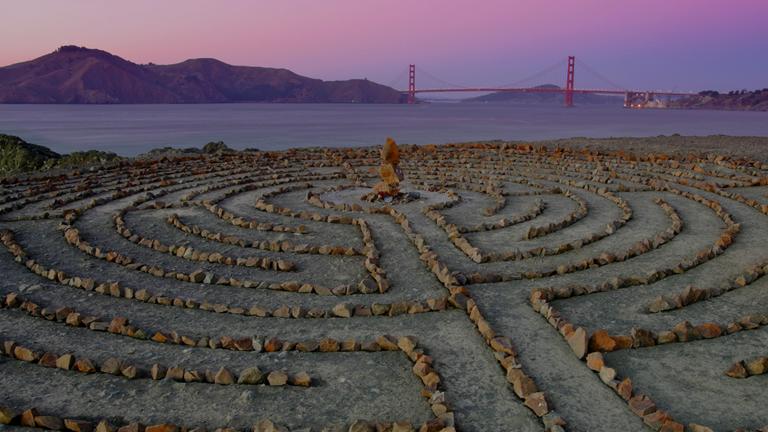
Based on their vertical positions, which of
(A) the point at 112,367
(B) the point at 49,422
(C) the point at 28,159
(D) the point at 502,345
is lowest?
(B) the point at 49,422

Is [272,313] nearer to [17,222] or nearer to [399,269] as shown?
[399,269]

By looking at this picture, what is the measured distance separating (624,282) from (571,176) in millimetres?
10136

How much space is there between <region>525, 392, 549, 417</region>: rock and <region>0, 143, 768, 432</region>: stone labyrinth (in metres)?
0.01

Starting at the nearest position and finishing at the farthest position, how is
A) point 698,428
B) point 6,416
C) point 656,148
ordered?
point 698,428, point 6,416, point 656,148

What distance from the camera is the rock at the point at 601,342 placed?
6.83m

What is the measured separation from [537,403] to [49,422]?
14.2ft

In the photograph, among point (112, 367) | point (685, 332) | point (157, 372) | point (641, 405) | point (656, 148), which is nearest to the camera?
point (641, 405)

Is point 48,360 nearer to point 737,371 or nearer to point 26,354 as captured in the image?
point 26,354

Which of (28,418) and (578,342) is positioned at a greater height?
(578,342)

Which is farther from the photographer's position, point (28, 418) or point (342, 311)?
point (342, 311)

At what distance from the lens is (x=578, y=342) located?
682 centimetres

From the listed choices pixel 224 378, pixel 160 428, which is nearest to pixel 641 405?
pixel 224 378

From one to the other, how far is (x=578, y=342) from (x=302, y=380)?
118 inches

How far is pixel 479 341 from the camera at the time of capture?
7188 mm
